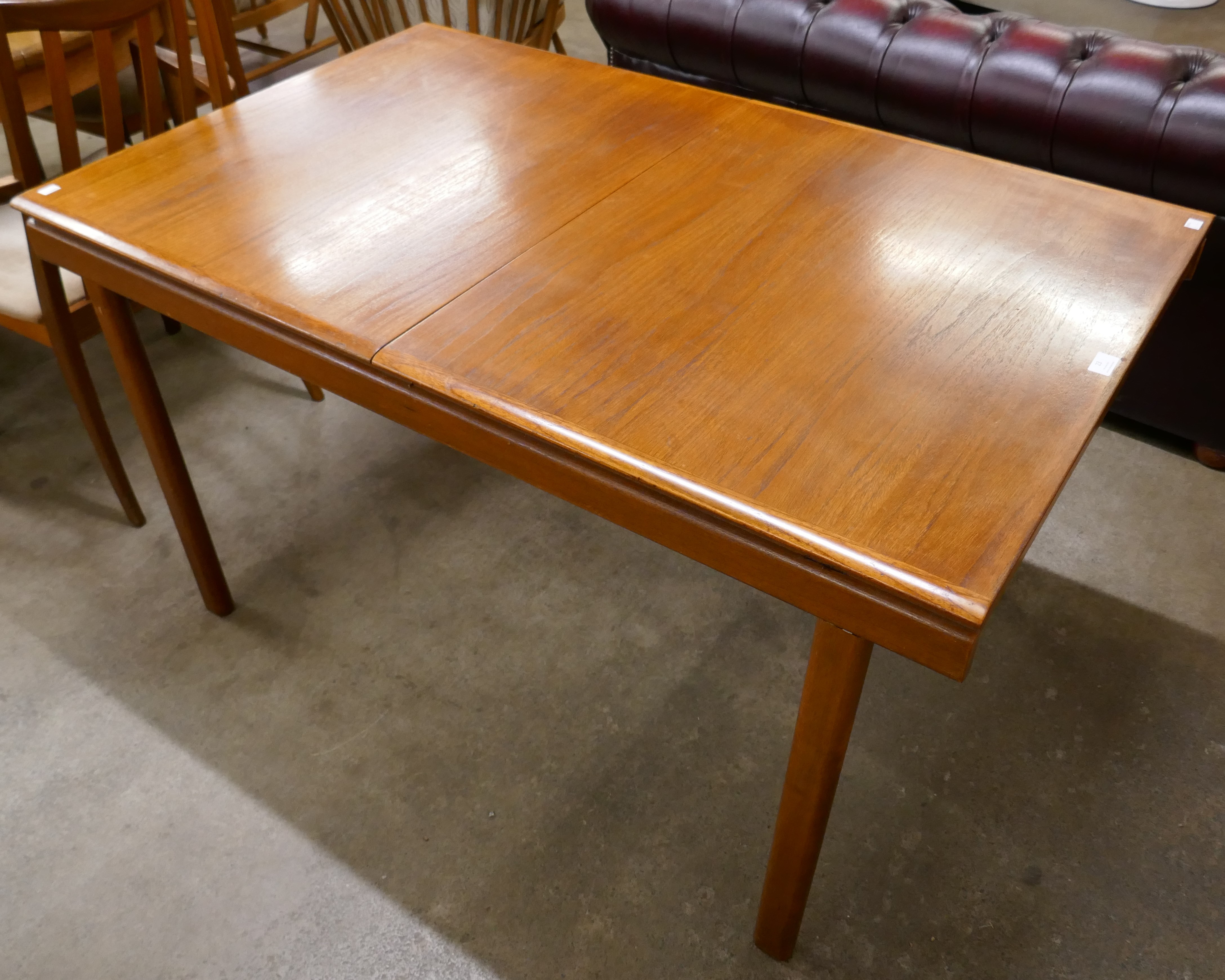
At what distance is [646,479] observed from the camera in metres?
0.93

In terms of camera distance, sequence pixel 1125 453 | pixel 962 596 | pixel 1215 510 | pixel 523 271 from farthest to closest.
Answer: pixel 1125 453
pixel 1215 510
pixel 523 271
pixel 962 596

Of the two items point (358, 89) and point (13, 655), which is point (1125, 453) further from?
point (13, 655)

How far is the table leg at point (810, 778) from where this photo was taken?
3.14 feet

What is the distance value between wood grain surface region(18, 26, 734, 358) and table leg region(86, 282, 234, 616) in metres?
0.16

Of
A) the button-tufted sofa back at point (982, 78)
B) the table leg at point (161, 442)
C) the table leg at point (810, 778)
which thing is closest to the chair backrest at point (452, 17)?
the button-tufted sofa back at point (982, 78)

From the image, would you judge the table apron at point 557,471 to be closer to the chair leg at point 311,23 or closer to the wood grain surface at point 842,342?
the wood grain surface at point 842,342

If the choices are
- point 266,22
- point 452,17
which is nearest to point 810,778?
point 452,17

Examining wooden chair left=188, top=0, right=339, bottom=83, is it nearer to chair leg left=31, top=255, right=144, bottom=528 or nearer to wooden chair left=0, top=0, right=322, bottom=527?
wooden chair left=0, top=0, right=322, bottom=527

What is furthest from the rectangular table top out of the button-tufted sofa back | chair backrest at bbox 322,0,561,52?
chair backrest at bbox 322,0,561,52

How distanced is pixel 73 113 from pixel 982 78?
61.4 inches

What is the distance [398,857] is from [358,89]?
122 cm

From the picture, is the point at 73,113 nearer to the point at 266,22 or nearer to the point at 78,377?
the point at 78,377

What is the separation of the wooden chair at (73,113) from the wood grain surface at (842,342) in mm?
841

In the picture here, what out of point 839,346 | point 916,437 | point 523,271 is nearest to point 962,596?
point 916,437
